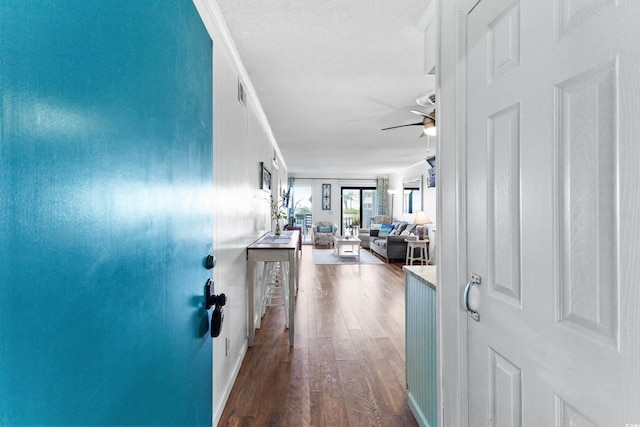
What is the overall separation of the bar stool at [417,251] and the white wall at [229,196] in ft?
14.5

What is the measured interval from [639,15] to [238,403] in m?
2.40

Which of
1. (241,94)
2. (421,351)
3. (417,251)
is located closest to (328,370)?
(421,351)

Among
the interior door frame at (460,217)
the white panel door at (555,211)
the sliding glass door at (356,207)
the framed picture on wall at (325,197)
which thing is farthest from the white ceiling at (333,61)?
the sliding glass door at (356,207)

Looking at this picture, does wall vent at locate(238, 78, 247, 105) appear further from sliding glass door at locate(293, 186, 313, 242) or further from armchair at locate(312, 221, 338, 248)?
sliding glass door at locate(293, 186, 313, 242)

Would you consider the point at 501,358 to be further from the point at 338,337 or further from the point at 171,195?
the point at 338,337

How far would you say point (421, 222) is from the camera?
6.26 metres

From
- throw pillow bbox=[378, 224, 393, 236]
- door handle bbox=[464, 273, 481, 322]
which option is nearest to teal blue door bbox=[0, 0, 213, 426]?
door handle bbox=[464, 273, 481, 322]

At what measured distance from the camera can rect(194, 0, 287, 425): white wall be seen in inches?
70.2

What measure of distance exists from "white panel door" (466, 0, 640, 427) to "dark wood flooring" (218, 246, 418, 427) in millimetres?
1050

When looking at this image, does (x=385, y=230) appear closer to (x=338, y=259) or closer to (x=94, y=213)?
(x=338, y=259)

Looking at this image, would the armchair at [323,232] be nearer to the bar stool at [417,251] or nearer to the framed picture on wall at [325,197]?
the framed picture on wall at [325,197]

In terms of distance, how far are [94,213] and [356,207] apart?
33.4 feet

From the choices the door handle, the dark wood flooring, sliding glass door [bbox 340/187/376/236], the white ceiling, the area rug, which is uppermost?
the white ceiling

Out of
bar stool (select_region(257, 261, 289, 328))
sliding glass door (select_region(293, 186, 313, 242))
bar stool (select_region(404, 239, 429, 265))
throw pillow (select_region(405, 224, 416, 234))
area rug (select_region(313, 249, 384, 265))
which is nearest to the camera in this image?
bar stool (select_region(257, 261, 289, 328))
